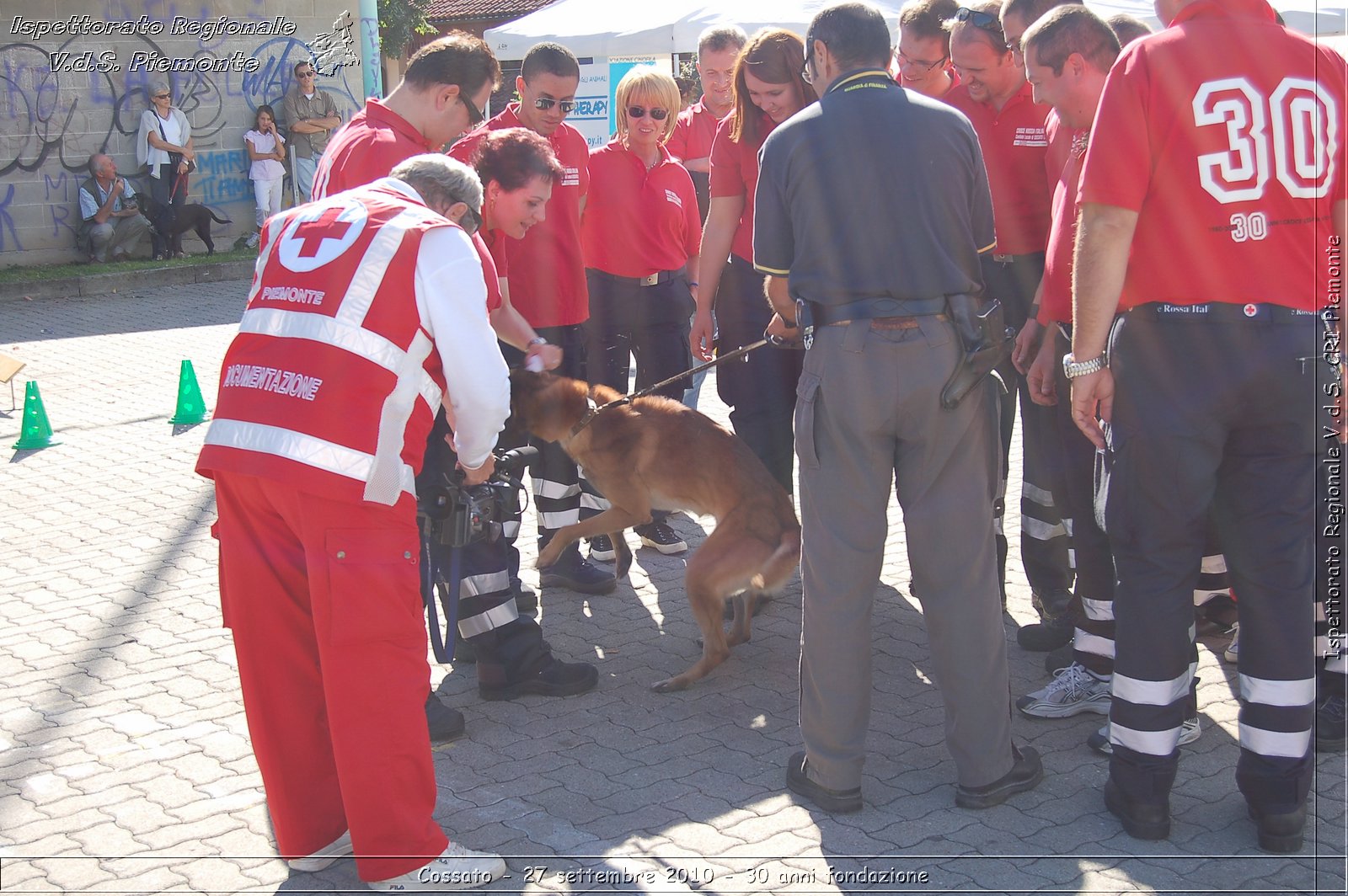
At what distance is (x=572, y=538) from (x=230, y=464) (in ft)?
7.30

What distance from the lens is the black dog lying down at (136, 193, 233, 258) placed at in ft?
51.2

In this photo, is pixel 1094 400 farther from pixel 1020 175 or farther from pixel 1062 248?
pixel 1020 175

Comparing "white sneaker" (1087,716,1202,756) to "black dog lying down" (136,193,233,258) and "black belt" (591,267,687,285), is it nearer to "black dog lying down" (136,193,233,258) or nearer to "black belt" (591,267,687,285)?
"black belt" (591,267,687,285)

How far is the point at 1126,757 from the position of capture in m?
3.29

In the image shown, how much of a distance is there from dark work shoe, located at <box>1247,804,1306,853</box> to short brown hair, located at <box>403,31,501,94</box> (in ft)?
10.9

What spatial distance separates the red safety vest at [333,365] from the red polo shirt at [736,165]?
81.5 inches

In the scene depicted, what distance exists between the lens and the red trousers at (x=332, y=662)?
2.96m

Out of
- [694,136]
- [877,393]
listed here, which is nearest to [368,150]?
[877,393]

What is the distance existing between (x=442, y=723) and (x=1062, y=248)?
2600 mm

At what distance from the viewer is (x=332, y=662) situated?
297 cm

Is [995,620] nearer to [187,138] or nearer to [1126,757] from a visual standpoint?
[1126,757]

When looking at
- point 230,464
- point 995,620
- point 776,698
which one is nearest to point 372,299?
point 230,464

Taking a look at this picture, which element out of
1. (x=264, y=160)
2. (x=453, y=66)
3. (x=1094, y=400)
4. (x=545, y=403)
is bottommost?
(x=545, y=403)

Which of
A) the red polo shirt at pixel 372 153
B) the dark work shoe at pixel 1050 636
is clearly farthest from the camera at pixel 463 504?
the dark work shoe at pixel 1050 636
